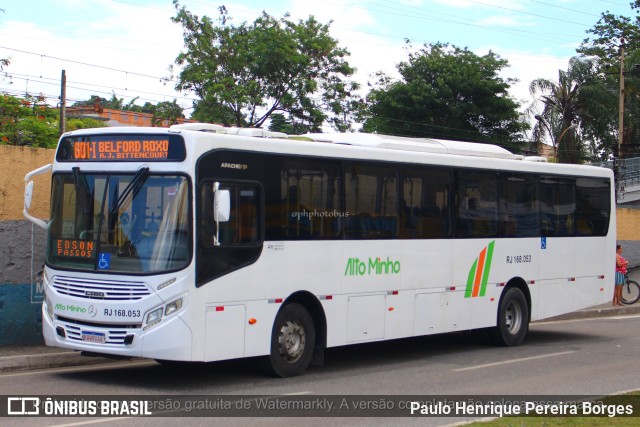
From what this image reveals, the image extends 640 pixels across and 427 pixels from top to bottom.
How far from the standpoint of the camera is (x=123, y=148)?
10883mm

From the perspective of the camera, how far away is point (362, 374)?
12.5 meters

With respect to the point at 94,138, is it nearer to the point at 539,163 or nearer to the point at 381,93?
the point at 539,163

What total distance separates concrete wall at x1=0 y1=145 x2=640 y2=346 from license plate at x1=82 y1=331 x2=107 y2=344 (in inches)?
145

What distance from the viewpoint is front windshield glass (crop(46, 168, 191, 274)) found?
1035cm

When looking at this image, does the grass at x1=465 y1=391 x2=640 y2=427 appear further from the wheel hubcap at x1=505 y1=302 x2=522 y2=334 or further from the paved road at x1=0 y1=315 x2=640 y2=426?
the wheel hubcap at x1=505 y1=302 x2=522 y2=334

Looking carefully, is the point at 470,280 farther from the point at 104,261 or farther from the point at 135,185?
the point at 104,261

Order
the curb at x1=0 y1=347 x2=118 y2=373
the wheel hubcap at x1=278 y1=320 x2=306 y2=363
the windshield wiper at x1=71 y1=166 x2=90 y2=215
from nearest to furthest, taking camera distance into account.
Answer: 1. the windshield wiper at x1=71 y1=166 x2=90 y2=215
2. the wheel hubcap at x1=278 y1=320 x2=306 y2=363
3. the curb at x1=0 y1=347 x2=118 y2=373

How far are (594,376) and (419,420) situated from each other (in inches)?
179

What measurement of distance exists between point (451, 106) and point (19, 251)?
35377 mm

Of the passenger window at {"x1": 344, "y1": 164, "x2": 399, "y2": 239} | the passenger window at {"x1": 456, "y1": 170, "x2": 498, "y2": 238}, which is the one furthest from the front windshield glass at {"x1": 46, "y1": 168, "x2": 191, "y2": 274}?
the passenger window at {"x1": 456, "y1": 170, "x2": 498, "y2": 238}

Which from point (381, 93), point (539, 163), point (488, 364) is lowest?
point (488, 364)

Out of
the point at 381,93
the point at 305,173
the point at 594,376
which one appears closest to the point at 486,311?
the point at 594,376

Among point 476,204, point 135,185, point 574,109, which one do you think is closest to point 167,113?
point 574,109

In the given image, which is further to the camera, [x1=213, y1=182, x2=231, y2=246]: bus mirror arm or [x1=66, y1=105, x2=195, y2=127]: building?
[x1=66, y1=105, x2=195, y2=127]: building
